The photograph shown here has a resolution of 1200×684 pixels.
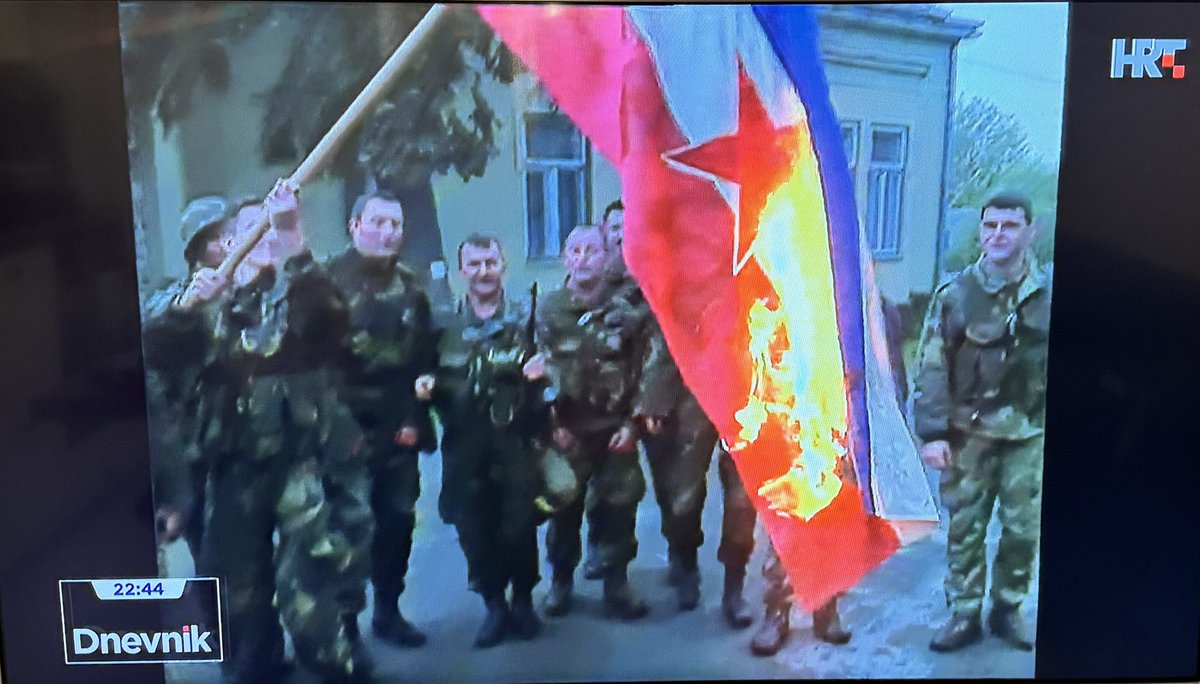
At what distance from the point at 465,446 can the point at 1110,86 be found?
2.67 ft

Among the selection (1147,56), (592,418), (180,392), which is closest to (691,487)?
(592,418)

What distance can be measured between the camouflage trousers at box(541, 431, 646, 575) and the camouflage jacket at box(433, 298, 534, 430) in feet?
0.25

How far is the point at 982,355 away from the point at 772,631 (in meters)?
0.40

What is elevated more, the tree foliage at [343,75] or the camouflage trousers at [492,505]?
the tree foliage at [343,75]

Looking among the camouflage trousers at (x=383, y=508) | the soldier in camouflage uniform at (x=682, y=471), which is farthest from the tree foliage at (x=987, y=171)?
the camouflage trousers at (x=383, y=508)

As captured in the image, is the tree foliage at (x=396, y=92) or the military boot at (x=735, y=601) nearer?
the tree foliage at (x=396, y=92)

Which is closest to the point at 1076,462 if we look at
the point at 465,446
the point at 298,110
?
the point at 465,446

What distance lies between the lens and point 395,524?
1152 mm

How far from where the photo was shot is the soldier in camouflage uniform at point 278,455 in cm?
111

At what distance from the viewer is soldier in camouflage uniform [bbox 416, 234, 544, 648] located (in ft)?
3.69

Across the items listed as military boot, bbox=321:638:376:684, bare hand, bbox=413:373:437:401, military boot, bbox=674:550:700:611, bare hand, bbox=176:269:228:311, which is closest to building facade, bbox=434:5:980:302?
bare hand, bbox=413:373:437:401

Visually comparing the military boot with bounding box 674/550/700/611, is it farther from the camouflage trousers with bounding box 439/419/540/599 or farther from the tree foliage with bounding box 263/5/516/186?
the tree foliage with bounding box 263/5/516/186

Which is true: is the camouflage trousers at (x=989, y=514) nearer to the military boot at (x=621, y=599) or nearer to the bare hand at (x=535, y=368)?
the military boot at (x=621, y=599)

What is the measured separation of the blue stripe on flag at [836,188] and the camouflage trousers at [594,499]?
257 millimetres
